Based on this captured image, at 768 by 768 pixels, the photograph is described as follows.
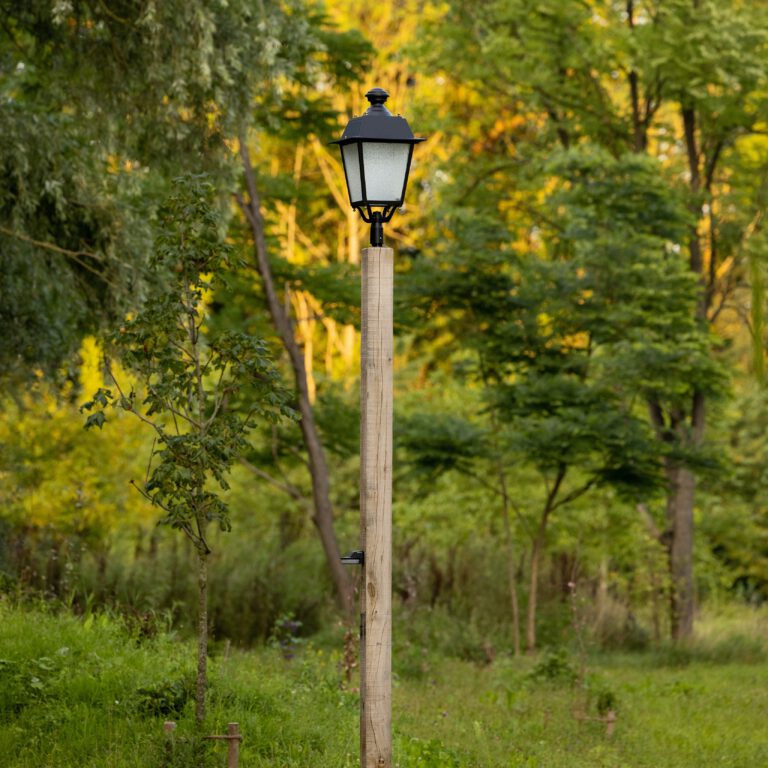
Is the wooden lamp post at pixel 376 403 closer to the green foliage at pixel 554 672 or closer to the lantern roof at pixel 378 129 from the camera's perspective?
the lantern roof at pixel 378 129

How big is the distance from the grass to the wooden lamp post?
102cm

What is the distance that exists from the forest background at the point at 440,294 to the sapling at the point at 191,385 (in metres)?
1.96

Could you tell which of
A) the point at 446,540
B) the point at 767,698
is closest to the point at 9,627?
the point at 767,698

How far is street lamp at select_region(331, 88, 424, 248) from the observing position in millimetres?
5340

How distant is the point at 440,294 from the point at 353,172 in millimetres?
8531

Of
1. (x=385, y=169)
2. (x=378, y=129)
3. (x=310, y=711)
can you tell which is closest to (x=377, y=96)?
(x=378, y=129)

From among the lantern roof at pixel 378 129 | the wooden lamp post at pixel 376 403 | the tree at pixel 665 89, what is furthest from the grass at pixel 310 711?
the tree at pixel 665 89

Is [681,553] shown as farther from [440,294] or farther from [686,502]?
[440,294]

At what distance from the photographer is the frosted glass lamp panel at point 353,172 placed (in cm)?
542

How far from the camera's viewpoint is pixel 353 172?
545 centimetres

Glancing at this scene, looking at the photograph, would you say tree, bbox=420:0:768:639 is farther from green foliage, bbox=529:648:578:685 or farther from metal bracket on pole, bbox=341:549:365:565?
metal bracket on pole, bbox=341:549:365:565

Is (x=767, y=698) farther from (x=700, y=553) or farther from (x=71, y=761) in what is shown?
(x=700, y=553)

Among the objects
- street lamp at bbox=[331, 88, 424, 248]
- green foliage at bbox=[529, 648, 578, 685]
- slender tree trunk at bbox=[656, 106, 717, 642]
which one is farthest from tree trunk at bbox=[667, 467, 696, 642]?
street lamp at bbox=[331, 88, 424, 248]

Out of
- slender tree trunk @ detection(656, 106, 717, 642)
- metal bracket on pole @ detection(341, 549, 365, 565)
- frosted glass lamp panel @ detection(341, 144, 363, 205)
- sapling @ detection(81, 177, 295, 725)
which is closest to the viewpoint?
metal bracket on pole @ detection(341, 549, 365, 565)
